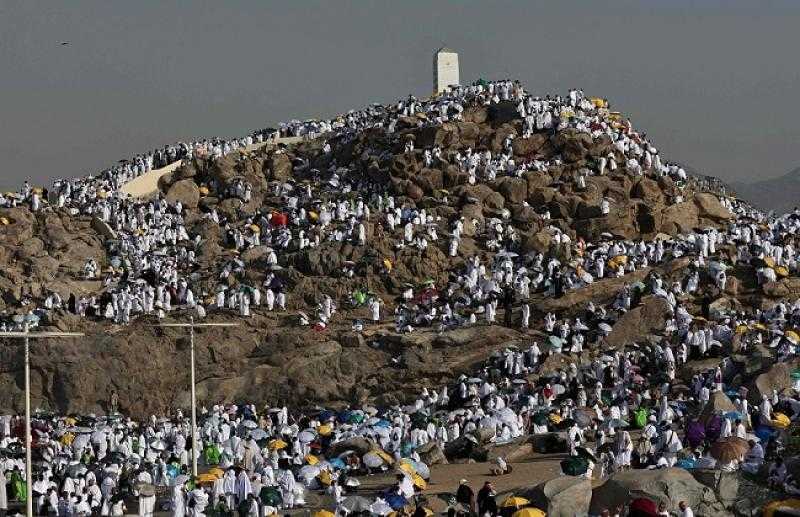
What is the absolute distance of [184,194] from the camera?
56938mm

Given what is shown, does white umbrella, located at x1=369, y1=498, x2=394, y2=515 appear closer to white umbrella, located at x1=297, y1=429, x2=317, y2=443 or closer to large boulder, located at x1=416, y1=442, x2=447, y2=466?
large boulder, located at x1=416, y1=442, x2=447, y2=466

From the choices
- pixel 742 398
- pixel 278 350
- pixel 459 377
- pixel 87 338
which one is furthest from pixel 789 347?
pixel 87 338

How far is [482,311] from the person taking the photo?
44.2 meters

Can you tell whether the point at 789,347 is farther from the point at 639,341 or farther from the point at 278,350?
the point at 278,350

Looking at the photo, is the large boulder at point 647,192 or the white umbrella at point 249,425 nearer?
the white umbrella at point 249,425

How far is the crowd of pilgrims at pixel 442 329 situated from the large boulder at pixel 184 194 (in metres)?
0.87

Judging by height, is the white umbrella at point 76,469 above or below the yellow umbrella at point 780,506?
above

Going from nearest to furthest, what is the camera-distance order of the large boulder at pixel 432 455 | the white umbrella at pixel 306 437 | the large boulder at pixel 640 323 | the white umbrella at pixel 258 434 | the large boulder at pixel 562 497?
the large boulder at pixel 562 497 → the large boulder at pixel 432 455 → the white umbrella at pixel 306 437 → the white umbrella at pixel 258 434 → the large boulder at pixel 640 323

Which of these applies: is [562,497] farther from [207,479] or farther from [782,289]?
[782,289]

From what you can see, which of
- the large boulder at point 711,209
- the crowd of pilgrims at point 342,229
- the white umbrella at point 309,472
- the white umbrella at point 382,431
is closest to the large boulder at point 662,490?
the white umbrella at point 309,472

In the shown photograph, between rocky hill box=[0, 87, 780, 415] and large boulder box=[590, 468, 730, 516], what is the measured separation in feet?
56.4

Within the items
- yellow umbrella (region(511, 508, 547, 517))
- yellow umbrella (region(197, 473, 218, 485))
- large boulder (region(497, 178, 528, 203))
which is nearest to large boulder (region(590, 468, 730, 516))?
yellow umbrella (region(511, 508, 547, 517))

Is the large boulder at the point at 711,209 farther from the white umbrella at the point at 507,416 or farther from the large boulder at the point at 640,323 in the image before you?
the white umbrella at the point at 507,416

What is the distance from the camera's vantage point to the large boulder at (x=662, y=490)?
2252cm
